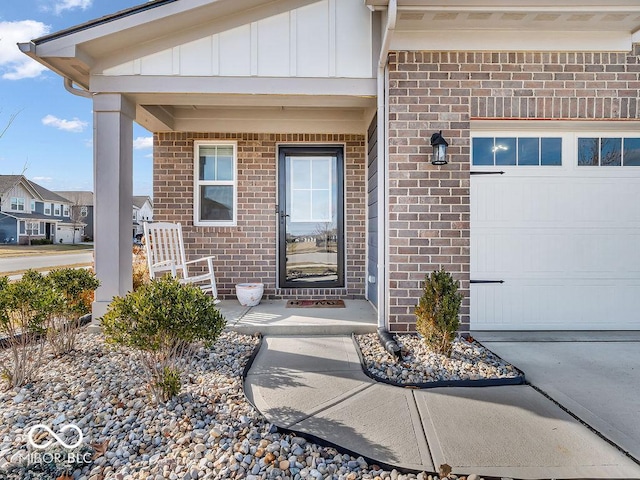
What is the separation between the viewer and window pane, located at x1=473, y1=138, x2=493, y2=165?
3.97 metres

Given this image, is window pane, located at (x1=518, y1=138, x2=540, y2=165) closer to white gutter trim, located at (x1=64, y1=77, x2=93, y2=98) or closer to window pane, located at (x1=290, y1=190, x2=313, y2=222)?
window pane, located at (x1=290, y1=190, x2=313, y2=222)

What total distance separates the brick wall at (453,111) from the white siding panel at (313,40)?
2.40 ft

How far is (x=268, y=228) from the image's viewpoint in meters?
5.23

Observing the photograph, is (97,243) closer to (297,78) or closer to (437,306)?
(297,78)

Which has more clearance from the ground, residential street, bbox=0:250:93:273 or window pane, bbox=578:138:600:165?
window pane, bbox=578:138:600:165

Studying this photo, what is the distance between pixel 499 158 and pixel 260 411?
11.6ft

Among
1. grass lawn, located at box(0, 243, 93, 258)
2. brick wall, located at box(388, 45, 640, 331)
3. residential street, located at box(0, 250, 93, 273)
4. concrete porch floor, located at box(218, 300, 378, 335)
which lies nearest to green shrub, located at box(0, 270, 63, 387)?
concrete porch floor, located at box(218, 300, 378, 335)

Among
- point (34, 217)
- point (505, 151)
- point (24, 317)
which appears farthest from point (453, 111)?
point (34, 217)

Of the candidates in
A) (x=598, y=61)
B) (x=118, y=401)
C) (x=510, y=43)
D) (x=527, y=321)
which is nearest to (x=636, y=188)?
(x=598, y=61)

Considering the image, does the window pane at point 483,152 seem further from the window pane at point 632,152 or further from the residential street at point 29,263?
the residential street at point 29,263

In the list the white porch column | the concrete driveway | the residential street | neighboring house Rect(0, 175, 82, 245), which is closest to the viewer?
the concrete driveway

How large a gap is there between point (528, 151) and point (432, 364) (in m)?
Answer: 2.66

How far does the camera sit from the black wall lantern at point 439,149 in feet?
11.4

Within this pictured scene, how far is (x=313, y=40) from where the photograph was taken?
371 cm
